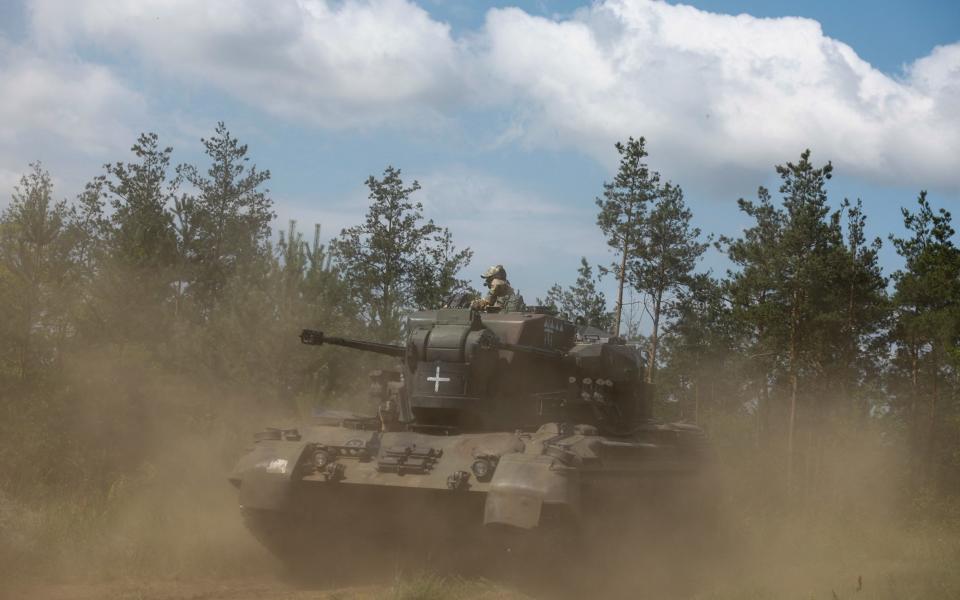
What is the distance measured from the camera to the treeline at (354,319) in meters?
17.5

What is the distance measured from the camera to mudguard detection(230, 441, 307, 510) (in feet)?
32.9

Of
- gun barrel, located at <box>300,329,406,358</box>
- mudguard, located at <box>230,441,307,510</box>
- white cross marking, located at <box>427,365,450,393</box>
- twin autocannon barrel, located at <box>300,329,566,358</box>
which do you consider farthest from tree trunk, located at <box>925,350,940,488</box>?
mudguard, located at <box>230,441,307,510</box>

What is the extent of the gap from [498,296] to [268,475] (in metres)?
3.90

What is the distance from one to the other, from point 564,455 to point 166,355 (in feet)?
48.4

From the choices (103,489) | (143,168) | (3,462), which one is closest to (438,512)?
(103,489)

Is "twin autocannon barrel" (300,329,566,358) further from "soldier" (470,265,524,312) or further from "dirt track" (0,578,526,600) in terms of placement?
"dirt track" (0,578,526,600)

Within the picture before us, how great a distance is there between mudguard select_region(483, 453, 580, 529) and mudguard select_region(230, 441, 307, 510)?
7.59 feet

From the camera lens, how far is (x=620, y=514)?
10.3 m

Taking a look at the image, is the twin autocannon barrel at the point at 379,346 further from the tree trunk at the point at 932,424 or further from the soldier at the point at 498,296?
the tree trunk at the point at 932,424

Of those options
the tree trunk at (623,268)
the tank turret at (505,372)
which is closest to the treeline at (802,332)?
the tree trunk at (623,268)

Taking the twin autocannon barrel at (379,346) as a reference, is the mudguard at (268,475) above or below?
below

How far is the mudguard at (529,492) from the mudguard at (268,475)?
2313 millimetres

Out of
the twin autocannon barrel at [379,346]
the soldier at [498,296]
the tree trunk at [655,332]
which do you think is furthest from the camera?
the tree trunk at [655,332]

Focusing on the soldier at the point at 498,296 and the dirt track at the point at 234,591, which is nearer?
the dirt track at the point at 234,591
